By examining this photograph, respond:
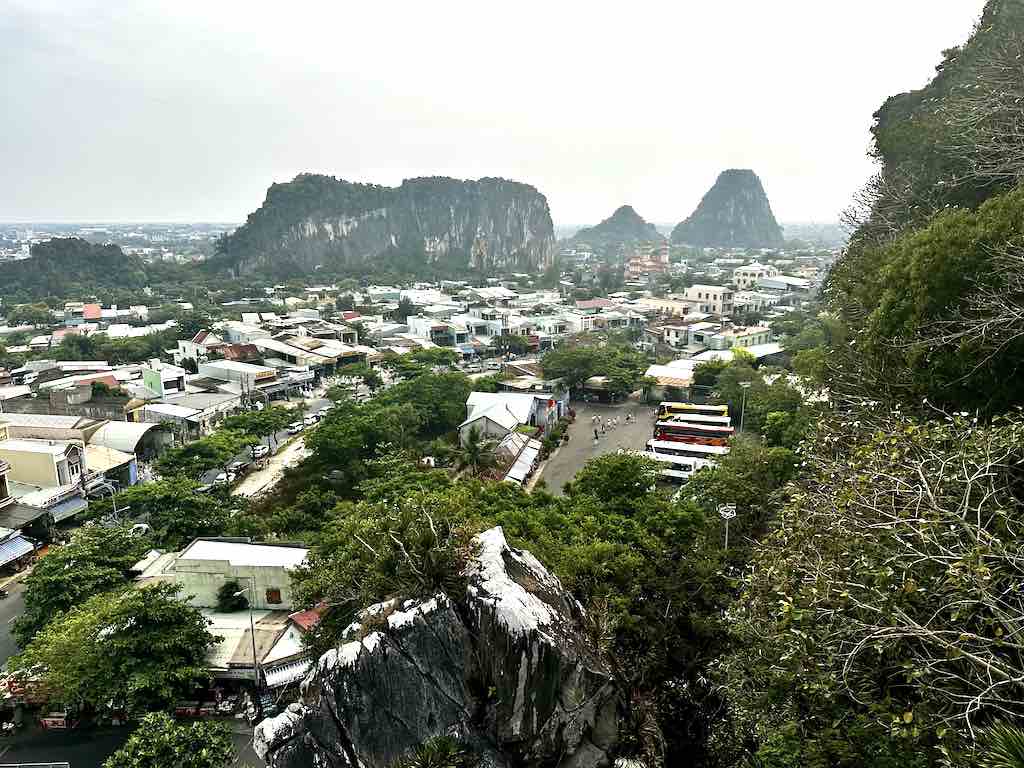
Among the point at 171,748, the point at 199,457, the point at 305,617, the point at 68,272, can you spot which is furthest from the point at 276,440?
the point at 68,272

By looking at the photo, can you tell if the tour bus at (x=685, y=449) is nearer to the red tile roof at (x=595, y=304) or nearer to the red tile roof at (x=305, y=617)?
the red tile roof at (x=305, y=617)

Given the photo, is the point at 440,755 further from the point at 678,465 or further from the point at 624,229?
the point at 624,229

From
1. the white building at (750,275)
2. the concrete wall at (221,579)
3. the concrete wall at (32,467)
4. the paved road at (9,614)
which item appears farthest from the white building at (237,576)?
the white building at (750,275)

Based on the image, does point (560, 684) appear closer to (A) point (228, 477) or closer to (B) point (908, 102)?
(A) point (228, 477)

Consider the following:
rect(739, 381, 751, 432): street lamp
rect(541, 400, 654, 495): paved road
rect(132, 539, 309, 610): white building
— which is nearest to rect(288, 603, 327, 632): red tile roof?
rect(132, 539, 309, 610): white building

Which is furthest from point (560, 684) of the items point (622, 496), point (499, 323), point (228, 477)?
point (499, 323)

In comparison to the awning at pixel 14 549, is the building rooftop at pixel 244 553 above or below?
above

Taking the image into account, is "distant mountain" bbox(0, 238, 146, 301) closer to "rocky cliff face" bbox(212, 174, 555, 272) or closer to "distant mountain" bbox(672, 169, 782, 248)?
"rocky cliff face" bbox(212, 174, 555, 272)
